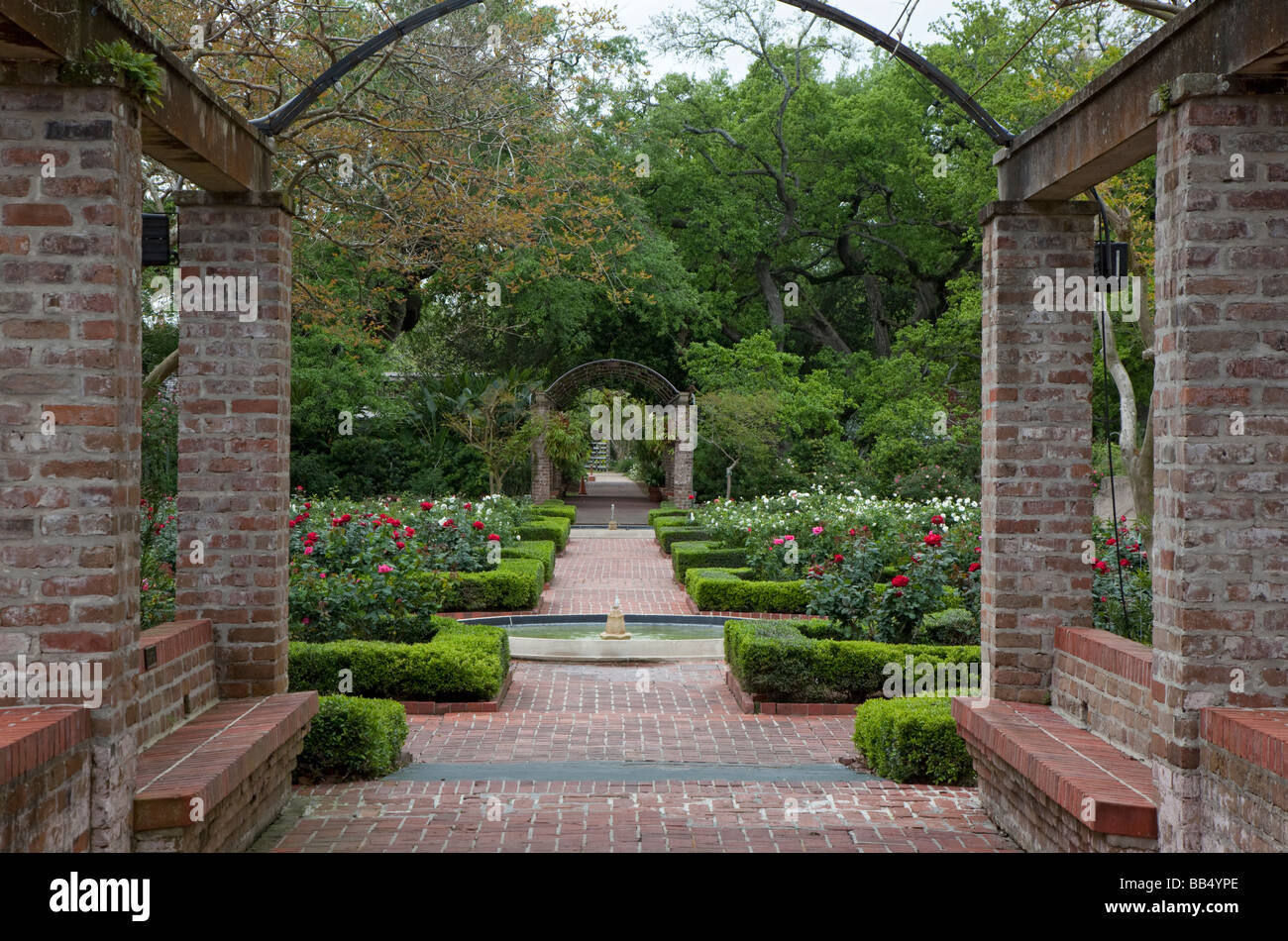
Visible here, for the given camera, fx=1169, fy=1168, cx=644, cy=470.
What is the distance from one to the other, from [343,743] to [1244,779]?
4.42m

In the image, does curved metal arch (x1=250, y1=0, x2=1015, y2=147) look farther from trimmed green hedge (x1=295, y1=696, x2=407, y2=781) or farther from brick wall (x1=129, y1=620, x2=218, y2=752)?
trimmed green hedge (x1=295, y1=696, x2=407, y2=781)

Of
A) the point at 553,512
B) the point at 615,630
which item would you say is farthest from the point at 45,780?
the point at 553,512

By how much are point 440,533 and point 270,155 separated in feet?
32.8

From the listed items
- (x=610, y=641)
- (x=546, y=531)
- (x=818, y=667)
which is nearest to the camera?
(x=818, y=667)

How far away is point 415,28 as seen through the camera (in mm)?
5609

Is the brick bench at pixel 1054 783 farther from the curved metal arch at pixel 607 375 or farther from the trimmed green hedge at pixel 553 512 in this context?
the curved metal arch at pixel 607 375

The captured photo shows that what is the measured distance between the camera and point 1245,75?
12.1 ft

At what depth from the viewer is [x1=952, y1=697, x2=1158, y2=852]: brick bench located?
3.91 m

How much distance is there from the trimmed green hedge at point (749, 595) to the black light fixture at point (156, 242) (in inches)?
359

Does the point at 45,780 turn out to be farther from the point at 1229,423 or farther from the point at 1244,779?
the point at 1229,423

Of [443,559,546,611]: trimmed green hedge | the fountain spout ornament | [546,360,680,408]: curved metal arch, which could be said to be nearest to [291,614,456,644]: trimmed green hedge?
the fountain spout ornament

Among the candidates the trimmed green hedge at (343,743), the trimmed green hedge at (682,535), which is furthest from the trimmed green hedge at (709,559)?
the trimmed green hedge at (343,743)
